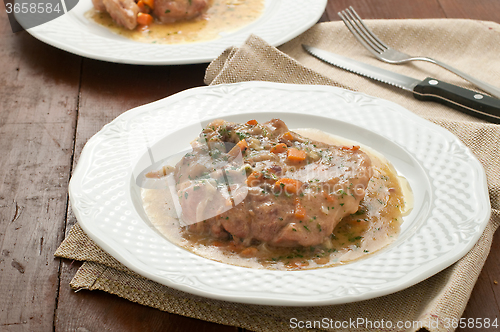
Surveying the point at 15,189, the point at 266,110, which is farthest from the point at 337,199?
the point at 15,189

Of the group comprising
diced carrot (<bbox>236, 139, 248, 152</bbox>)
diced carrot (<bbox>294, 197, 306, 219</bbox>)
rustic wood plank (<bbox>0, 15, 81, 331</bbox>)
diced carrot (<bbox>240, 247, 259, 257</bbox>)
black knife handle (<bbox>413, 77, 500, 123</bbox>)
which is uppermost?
black knife handle (<bbox>413, 77, 500, 123</bbox>)

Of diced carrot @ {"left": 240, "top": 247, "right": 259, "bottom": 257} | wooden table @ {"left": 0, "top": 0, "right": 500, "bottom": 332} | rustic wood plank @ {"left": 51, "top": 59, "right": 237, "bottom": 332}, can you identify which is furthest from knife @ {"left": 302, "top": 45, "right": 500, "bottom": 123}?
diced carrot @ {"left": 240, "top": 247, "right": 259, "bottom": 257}

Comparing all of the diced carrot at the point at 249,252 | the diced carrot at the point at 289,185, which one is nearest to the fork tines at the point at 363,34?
the diced carrot at the point at 289,185

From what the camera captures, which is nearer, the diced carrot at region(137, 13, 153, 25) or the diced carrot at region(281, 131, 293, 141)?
the diced carrot at region(281, 131, 293, 141)

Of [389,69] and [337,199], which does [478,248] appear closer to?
[337,199]

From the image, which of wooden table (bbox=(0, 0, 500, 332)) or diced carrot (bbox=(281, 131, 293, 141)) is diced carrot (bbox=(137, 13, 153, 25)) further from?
diced carrot (bbox=(281, 131, 293, 141))

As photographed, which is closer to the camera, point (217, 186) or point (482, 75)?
point (217, 186)
